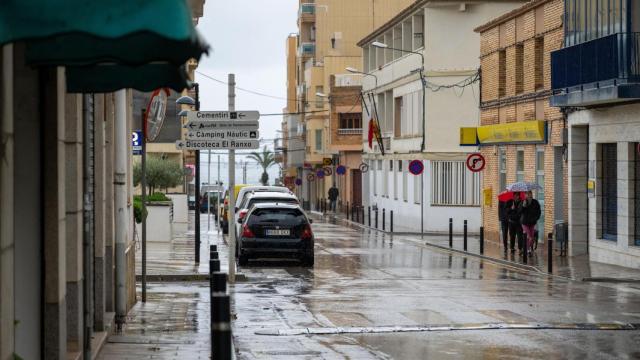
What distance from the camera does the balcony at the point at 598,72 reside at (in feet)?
86.9

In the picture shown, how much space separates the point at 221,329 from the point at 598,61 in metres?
22.1

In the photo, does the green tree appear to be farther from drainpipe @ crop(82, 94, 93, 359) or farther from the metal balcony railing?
drainpipe @ crop(82, 94, 93, 359)

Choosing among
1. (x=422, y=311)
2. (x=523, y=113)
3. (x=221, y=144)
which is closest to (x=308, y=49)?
(x=523, y=113)

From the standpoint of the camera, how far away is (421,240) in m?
41.5

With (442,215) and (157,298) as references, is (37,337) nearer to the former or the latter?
(157,298)

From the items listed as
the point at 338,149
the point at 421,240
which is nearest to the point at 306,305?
the point at 421,240

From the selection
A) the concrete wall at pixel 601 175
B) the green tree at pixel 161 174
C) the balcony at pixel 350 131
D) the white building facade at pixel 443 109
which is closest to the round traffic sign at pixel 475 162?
the concrete wall at pixel 601 175

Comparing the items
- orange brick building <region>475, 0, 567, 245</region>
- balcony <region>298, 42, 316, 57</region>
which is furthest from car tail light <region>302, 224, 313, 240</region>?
balcony <region>298, 42, 316, 57</region>

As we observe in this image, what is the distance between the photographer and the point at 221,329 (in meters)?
7.41

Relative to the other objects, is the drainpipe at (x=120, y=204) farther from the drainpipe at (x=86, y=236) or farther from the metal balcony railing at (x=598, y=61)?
the metal balcony railing at (x=598, y=61)

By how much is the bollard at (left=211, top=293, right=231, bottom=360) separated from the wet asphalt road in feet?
19.7

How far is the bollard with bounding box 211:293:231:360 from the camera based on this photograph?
7.39 metres

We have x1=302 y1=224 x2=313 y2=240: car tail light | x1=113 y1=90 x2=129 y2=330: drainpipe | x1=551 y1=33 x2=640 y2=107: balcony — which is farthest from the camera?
x1=302 y1=224 x2=313 y2=240: car tail light

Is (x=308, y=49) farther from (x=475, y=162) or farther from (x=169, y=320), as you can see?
(x=169, y=320)
